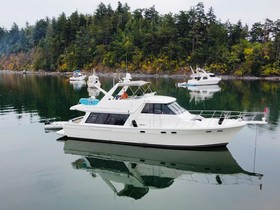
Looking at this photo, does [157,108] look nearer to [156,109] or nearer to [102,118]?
[156,109]

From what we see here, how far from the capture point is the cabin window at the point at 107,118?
1855 cm

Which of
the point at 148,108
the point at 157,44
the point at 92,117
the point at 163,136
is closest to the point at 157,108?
the point at 148,108

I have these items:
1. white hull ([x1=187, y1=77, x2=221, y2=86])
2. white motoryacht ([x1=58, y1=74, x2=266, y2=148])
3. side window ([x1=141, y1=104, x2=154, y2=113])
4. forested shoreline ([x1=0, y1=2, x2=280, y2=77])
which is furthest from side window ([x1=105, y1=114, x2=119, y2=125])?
forested shoreline ([x1=0, y1=2, x2=280, y2=77])

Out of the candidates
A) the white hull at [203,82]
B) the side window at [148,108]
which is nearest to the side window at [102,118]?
the side window at [148,108]

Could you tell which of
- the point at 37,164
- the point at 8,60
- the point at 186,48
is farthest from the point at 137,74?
the point at 8,60

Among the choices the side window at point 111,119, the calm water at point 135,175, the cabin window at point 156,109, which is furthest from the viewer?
the side window at point 111,119

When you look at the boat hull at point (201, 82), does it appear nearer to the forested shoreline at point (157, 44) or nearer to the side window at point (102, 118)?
the forested shoreline at point (157, 44)

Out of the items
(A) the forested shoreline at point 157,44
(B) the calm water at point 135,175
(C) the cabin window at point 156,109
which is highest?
(A) the forested shoreline at point 157,44

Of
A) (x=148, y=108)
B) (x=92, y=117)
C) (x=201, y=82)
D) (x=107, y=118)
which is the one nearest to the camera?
(x=148, y=108)

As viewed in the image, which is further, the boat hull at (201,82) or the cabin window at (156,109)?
the boat hull at (201,82)

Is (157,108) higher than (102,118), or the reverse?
(157,108)

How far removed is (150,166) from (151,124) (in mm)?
2820

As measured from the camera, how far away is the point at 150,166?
16.1 meters

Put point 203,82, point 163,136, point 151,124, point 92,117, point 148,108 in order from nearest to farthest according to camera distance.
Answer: point 163,136 → point 151,124 → point 148,108 → point 92,117 → point 203,82
